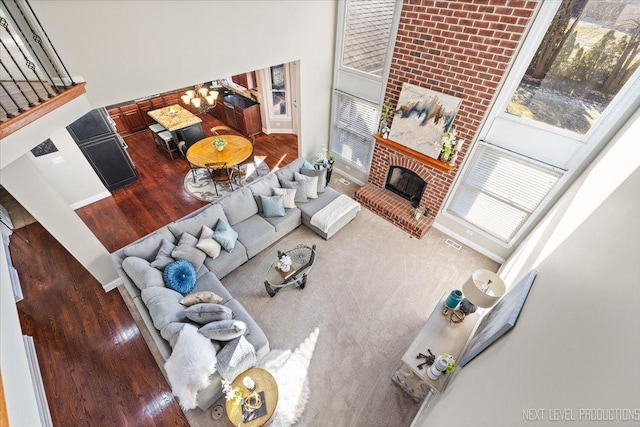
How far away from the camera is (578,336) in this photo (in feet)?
3.57

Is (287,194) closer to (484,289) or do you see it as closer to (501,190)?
(484,289)

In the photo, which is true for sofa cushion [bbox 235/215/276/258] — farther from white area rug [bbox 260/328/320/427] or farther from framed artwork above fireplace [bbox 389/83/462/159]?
framed artwork above fireplace [bbox 389/83/462/159]

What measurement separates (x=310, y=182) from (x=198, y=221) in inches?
82.2

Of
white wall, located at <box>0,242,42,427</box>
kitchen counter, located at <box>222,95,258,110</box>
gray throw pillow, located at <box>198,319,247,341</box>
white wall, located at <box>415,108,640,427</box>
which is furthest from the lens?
kitchen counter, located at <box>222,95,258,110</box>

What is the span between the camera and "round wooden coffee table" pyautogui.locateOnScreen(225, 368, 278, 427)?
2818mm

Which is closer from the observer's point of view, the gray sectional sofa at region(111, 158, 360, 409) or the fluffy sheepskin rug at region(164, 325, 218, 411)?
the fluffy sheepskin rug at region(164, 325, 218, 411)

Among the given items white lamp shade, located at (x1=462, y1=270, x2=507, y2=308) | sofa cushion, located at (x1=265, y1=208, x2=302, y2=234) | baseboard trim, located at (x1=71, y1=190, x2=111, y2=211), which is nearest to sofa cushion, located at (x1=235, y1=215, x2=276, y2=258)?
sofa cushion, located at (x1=265, y1=208, x2=302, y2=234)

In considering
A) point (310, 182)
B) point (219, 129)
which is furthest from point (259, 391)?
point (219, 129)

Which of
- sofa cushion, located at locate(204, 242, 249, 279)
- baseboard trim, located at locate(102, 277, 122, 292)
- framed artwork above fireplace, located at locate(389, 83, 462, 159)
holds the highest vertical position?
framed artwork above fireplace, located at locate(389, 83, 462, 159)

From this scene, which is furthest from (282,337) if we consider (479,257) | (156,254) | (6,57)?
(6,57)

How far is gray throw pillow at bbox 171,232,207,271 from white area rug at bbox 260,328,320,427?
1.67 meters

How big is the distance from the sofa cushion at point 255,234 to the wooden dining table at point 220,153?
5.84 feet

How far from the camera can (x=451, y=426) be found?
5.94 ft

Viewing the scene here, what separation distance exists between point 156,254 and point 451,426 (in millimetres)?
3969
